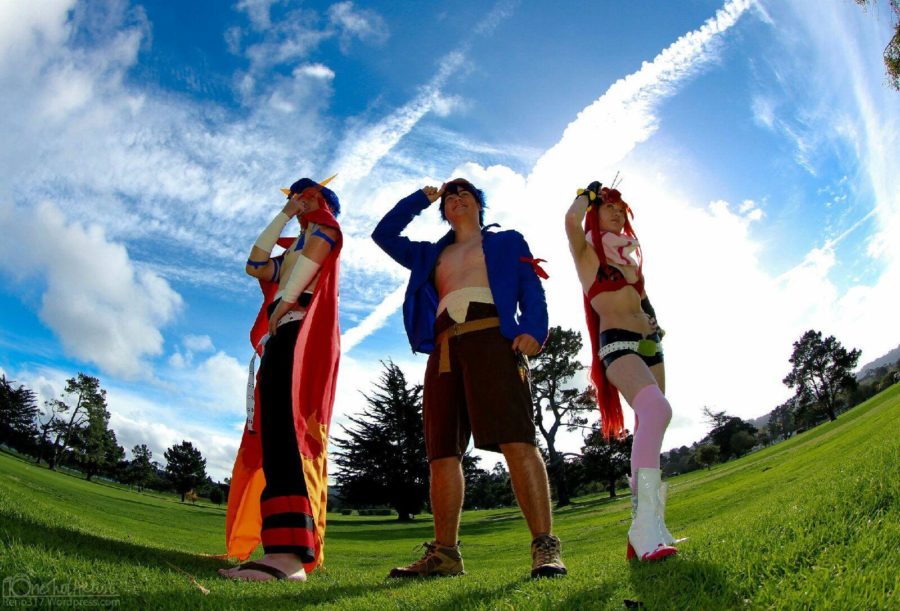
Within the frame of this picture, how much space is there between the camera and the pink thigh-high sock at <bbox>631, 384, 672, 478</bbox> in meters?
2.99

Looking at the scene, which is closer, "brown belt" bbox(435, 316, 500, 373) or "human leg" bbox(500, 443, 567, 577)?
"human leg" bbox(500, 443, 567, 577)

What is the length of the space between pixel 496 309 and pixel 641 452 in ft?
4.44

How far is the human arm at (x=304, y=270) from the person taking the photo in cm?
398

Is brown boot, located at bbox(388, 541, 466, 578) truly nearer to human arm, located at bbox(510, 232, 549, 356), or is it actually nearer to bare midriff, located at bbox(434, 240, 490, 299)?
human arm, located at bbox(510, 232, 549, 356)

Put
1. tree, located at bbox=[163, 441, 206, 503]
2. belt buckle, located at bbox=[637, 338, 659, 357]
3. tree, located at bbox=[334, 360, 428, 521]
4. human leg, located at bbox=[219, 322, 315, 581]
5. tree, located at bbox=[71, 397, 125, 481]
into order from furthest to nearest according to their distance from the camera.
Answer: tree, located at bbox=[163, 441, 206, 503], tree, located at bbox=[71, 397, 125, 481], tree, located at bbox=[334, 360, 428, 521], belt buckle, located at bbox=[637, 338, 659, 357], human leg, located at bbox=[219, 322, 315, 581]

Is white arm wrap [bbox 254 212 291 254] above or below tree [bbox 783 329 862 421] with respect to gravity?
below

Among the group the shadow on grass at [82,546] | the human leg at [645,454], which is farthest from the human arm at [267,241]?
the human leg at [645,454]

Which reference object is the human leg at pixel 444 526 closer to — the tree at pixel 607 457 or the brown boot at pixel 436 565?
the brown boot at pixel 436 565

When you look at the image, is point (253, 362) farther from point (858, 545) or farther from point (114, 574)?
point (858, 545)

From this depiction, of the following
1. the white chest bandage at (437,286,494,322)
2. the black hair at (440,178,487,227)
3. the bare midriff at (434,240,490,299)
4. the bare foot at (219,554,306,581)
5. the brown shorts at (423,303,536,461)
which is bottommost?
the bare foot at (219,554,306,581)

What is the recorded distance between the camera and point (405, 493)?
31969mm

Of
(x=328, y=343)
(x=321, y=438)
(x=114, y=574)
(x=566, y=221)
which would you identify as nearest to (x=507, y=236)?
(x=566, y=221)

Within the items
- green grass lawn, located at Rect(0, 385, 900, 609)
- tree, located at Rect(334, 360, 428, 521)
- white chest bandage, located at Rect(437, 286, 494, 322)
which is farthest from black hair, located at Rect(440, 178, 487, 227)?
tree, located at Rect(334, 360, 428, 521)

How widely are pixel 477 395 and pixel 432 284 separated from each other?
3.86 ft
